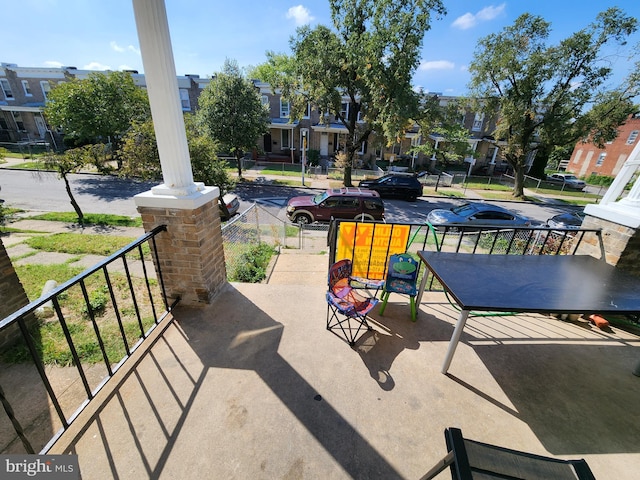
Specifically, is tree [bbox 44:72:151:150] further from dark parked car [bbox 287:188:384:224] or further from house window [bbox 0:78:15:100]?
house window [bbox 0:78:15:100]

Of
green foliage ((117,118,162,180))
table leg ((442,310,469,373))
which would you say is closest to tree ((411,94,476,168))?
green foliage ((117,118,162,180))

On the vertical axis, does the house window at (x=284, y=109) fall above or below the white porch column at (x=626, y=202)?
above

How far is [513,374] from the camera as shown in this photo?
100 inches

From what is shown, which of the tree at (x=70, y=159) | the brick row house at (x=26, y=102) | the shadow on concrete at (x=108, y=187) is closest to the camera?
the tree at (x=70, y=159)

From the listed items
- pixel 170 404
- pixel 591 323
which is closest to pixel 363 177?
pixel 591 323

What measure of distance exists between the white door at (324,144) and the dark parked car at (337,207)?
594 inches

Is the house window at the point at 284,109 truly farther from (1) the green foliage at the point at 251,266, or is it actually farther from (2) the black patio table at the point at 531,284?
(2) the black patio table at the point at 531,284

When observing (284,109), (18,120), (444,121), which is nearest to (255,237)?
(444,121)

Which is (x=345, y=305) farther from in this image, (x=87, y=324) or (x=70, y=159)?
(x=70, y=159)

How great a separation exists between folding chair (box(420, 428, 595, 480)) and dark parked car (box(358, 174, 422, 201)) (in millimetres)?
15587

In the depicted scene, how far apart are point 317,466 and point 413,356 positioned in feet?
4.40

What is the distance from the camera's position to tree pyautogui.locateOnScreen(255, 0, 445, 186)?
1158 cm

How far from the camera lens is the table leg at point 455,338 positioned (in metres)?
2.18

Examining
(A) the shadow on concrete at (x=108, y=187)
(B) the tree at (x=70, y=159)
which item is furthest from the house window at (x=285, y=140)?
(B) the tree at (x=70, y=159)
